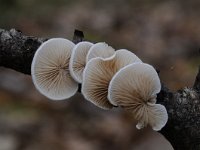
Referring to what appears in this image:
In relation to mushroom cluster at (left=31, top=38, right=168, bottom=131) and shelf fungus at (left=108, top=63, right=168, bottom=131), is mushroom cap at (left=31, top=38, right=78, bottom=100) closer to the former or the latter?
mushroom cluster at (left=31, top=38, right=168, bottom=131)

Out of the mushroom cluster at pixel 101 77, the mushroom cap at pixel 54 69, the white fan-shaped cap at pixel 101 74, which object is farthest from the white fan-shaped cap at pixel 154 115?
the mushroom cap at pixel 54 69

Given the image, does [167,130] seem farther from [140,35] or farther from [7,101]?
[140,35]

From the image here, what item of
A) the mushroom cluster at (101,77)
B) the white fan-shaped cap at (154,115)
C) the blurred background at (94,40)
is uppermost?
the mushroom cluster at (101,77)

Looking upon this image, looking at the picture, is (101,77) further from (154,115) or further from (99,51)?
(154,115)

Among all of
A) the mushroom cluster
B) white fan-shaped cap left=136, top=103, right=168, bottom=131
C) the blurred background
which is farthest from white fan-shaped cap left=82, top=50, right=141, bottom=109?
the blurred background

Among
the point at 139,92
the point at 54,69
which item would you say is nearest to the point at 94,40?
the point at 54,69

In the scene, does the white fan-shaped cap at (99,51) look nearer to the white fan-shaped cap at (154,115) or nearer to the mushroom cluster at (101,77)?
the mushroom cluster at (101,77)

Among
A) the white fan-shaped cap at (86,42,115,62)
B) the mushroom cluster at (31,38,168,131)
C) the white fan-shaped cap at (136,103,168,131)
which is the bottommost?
the white fan-shaped cap at (136,103,168,131)
